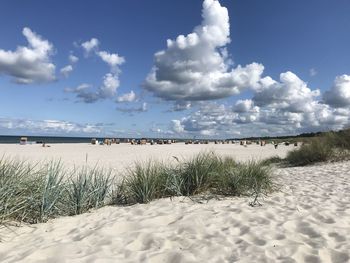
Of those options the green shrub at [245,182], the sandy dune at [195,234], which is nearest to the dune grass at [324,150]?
the green shrub at [245,182]

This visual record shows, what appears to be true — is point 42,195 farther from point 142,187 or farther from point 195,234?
point 195,234

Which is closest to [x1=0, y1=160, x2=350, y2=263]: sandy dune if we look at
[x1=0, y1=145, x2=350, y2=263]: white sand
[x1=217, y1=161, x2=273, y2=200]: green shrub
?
[x1=0, y1=145, x2=350, y2=263]: white sand

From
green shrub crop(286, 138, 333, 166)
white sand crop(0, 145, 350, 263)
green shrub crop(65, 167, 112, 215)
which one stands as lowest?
white sand crop(0, 145, 350, 263)

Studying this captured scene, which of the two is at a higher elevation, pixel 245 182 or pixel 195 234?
pixel 245 182

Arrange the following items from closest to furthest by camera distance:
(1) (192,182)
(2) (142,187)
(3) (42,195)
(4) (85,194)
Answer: (3) (42,195) < (4) (85,194) < (2) (142,187) < (1) (192,182)

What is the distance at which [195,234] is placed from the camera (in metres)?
4.71

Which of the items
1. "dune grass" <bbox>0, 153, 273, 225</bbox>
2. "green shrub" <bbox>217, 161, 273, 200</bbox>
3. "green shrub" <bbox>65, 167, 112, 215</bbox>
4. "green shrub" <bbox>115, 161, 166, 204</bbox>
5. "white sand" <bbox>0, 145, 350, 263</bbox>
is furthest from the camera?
"green shrub" <bbox>217, 161, 273, 200</bbox>

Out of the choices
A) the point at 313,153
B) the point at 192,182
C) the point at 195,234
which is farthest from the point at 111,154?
the point at 195,234

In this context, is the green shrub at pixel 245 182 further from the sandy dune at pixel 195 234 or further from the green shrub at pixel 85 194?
the green shrub at pixel 85 194

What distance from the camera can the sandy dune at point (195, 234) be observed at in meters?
Answer: 4.02

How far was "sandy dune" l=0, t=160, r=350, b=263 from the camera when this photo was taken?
402 cm

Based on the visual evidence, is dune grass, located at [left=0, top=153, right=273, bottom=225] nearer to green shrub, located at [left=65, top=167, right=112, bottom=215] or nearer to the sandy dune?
green shrub, located at [left=65, top=167, right=112, bottom=215]

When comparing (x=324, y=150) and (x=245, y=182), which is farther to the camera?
(x=324, y=150)

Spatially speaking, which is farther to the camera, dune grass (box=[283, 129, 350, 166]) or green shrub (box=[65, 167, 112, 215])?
dune grass (box=[283, 129, 350, 166])
